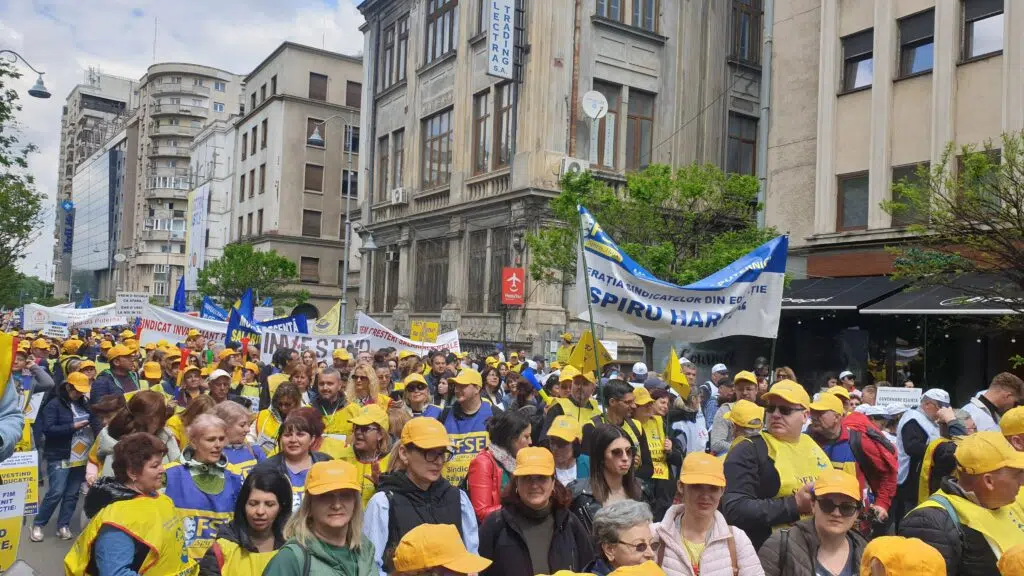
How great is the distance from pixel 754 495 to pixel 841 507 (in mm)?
857

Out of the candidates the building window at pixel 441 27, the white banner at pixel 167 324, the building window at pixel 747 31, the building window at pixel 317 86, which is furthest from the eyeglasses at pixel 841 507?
the building window at pixel 317 86

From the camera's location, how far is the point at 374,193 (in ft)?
126

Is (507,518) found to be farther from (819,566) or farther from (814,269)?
(814,269)

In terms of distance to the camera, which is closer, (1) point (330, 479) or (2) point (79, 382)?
(1) point (330, 479)

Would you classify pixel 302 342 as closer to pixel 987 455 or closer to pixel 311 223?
pixel 987 455

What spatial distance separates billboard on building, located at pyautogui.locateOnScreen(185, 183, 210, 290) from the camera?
67500mm

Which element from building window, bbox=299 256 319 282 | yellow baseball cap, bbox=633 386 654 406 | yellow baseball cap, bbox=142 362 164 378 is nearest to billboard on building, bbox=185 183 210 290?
building window, bbox=299 256 319 282

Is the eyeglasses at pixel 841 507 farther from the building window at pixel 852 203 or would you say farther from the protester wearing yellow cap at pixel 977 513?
the building window at pixel 852 203

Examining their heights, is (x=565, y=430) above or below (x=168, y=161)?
below

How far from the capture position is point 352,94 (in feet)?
184

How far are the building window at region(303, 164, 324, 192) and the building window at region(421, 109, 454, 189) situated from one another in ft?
65.7

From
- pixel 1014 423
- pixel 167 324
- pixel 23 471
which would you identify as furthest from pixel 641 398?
pixel 167 324

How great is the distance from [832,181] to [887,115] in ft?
6.62

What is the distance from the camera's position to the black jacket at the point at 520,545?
4301 millimetres
